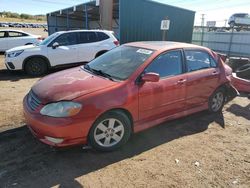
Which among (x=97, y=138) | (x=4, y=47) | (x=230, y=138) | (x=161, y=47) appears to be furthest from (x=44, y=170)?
(x=4, y=47)

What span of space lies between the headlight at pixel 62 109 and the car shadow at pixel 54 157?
2.31 feet

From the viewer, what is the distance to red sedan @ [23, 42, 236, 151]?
3.72 metres

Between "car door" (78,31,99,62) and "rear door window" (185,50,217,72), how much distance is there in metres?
5.93

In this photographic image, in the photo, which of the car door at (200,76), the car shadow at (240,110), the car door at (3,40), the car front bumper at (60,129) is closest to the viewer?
the car front bumper at (60,129)

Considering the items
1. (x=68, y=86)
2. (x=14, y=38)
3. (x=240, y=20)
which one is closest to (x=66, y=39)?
(x=68, y=86)

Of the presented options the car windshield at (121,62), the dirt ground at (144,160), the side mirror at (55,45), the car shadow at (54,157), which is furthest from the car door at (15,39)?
the car shadow at (54,157)

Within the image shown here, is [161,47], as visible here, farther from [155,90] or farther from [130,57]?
[155,90]

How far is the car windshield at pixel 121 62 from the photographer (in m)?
4.45

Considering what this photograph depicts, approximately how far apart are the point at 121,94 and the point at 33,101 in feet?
4.42

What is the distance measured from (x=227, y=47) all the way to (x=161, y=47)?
15571mm

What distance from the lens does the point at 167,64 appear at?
480 cm

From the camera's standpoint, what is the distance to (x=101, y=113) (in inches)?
150

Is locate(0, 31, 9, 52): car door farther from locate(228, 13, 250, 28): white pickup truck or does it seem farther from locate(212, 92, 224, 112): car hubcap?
locate(228, 13, 250, 28): white pickup truck

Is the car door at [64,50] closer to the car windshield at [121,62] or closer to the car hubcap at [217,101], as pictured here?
the car windshield at [121,62]
